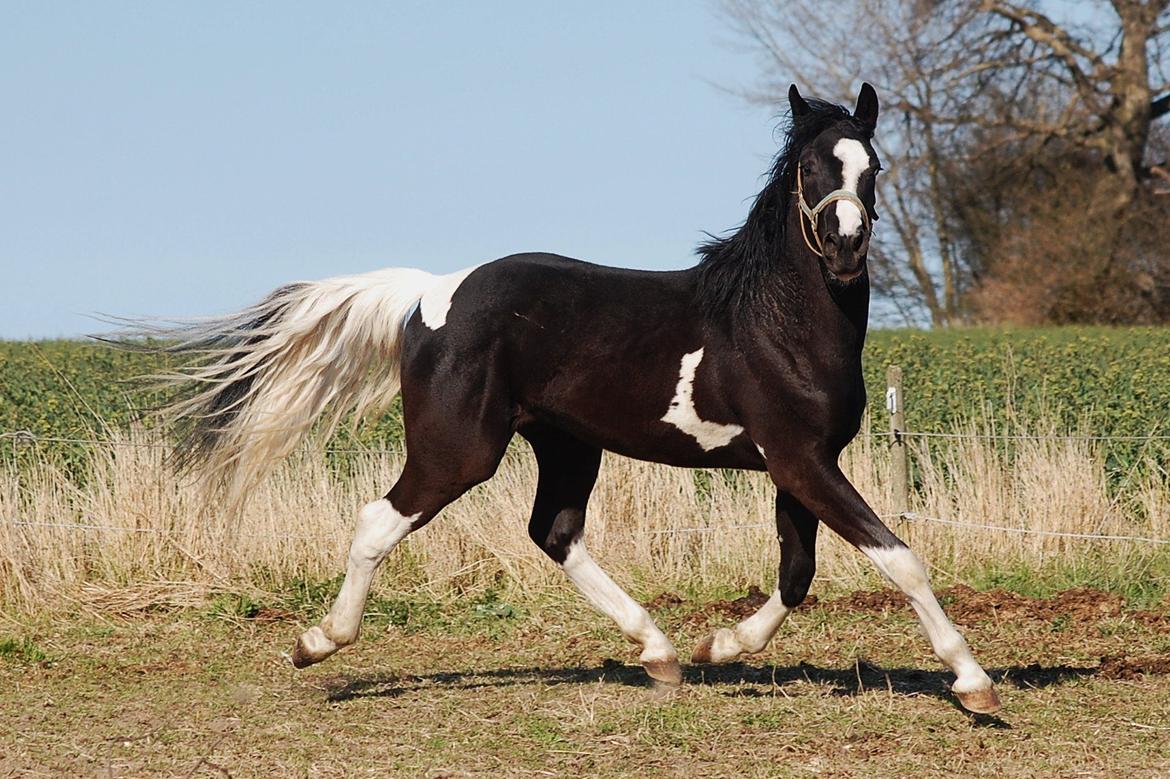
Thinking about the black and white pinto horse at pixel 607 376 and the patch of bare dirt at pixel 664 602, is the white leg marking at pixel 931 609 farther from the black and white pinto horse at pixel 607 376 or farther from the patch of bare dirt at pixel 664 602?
the patch of bare dirt at pixel 664 602

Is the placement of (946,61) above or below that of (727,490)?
above

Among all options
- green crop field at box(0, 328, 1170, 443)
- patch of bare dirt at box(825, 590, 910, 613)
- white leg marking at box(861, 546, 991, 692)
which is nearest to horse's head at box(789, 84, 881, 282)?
white leg marking at box(861, 546, 991, 692)

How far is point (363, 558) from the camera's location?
5172 mm

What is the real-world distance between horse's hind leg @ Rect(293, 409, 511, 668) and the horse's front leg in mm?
1267

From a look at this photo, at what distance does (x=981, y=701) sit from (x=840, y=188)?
5.93ft

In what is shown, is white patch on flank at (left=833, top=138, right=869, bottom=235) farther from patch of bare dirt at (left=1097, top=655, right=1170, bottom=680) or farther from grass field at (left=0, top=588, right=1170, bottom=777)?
patch of bare dirt at (left=1097, top=655, right=1170, bottom=680)

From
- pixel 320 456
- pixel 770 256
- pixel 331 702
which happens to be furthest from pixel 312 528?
pixel 770 256

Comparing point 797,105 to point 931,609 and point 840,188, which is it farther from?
point 931,609

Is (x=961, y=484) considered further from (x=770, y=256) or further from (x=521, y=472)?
(x=770, y=256)

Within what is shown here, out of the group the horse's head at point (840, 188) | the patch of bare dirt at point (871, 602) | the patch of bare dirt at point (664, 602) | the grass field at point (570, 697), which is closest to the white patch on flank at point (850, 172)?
the horse's head at point (840, 188)

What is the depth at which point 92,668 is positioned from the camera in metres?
6.24

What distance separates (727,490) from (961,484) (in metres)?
1.41

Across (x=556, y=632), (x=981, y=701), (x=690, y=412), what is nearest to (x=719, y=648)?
(x=690, y=412)

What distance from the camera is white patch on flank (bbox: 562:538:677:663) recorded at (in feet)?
17.5
